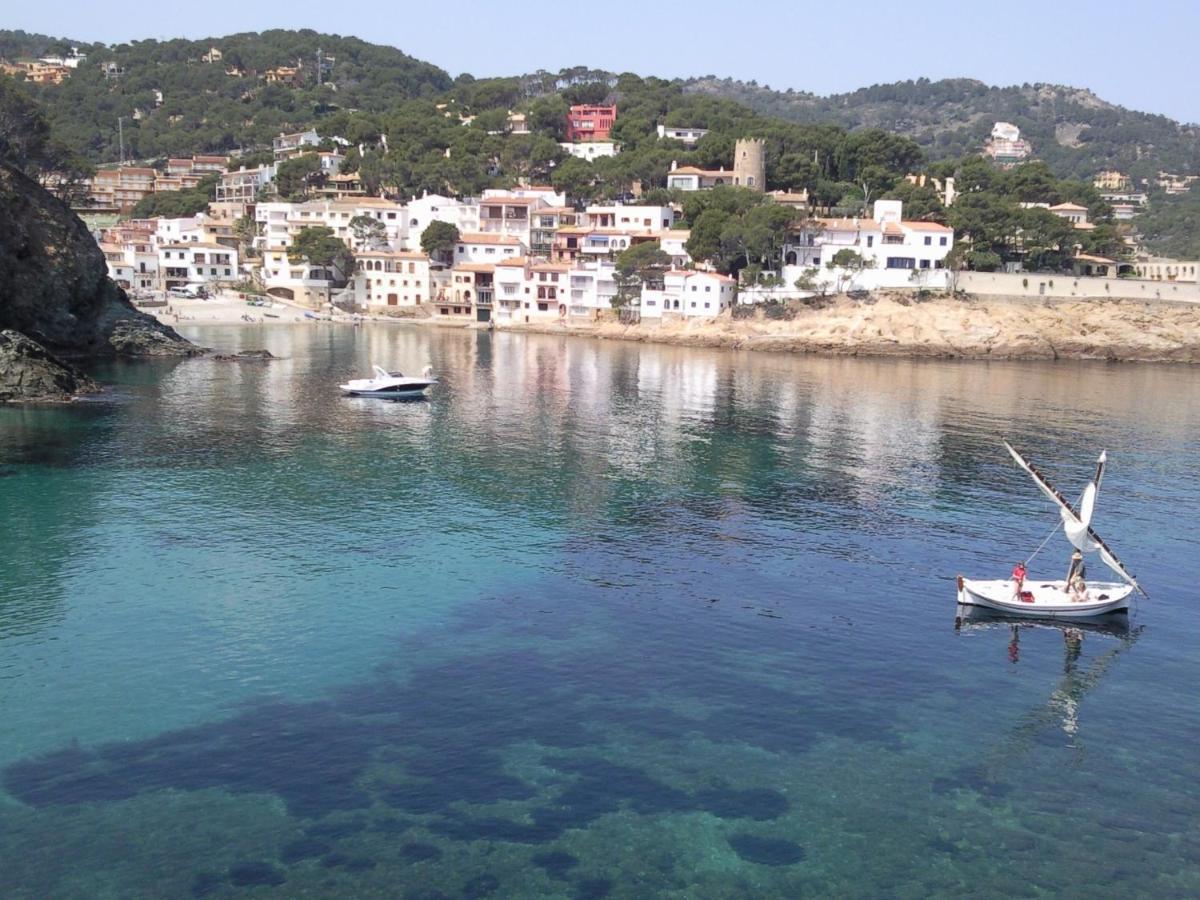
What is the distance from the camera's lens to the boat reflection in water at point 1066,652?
2672 centimetres

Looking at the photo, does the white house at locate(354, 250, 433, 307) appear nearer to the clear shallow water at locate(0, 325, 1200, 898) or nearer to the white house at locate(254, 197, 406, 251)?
the white house at locate(254, 197, 406, 251)

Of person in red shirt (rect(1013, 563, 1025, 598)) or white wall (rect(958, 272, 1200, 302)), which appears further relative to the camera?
white wall (rect(958, 272, 1200, 302))

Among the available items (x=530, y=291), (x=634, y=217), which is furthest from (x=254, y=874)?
(x=634, y=217)

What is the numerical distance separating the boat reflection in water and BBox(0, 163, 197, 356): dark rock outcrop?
7460cm

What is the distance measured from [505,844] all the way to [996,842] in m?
10.7

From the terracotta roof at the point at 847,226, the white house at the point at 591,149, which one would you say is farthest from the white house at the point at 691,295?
the white house at the point at 591,149

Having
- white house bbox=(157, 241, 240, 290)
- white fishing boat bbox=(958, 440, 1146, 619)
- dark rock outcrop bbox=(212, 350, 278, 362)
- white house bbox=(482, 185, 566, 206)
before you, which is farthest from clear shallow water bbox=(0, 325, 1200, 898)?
white house bbox=(157, 241, 240, 290)

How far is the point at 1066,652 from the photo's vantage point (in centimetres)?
3206

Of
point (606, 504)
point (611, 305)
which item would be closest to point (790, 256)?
point (611, 305)

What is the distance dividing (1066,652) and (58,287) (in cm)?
8662

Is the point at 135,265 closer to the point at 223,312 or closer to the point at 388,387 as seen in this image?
the point at 223,312

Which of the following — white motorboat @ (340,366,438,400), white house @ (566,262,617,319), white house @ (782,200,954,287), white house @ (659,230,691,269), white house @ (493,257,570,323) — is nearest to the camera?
white motorboat @ (340,366,438,400)

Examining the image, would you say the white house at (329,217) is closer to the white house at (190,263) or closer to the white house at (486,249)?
the white house at (190,263)

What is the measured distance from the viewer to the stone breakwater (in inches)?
4712
